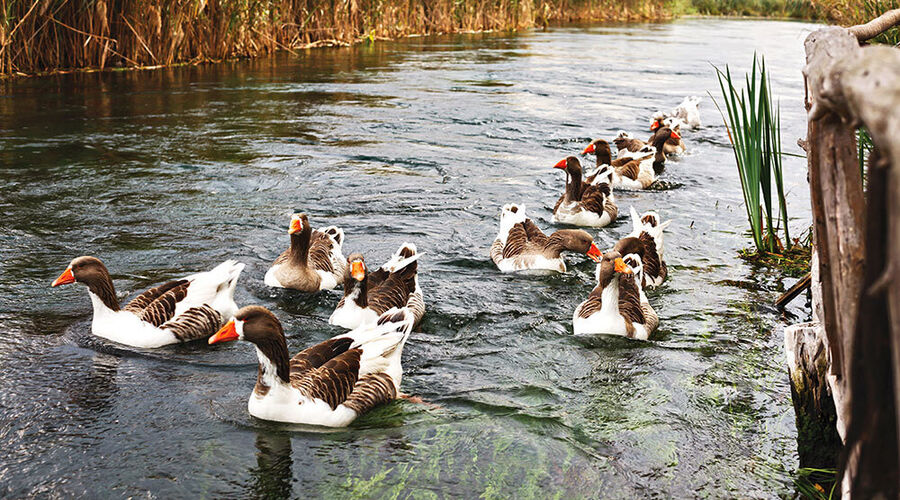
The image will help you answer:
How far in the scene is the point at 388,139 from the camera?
14.6 meters

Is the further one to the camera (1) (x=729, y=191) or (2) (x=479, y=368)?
(1) (x=729, y=191)

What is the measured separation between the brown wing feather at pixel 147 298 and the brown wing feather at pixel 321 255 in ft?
4.65

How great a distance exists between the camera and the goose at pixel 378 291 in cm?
694

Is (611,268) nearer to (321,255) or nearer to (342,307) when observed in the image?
(342,307)

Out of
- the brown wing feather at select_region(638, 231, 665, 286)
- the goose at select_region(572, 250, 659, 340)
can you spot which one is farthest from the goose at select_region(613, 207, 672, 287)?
the goose at select_region(572, 250, 659, 340)

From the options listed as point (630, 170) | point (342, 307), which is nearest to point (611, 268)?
point (342, 307)

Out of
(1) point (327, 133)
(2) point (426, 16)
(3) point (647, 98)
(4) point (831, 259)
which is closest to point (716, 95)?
(3) point (647, 98)

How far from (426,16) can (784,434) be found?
94.1 feet

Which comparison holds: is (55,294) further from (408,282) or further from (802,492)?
A: (802,492)

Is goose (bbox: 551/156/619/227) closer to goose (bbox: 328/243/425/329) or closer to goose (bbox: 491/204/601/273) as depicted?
goose (bbox: 491/204/601/273)

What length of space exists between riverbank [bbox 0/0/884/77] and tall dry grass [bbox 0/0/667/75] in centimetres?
2

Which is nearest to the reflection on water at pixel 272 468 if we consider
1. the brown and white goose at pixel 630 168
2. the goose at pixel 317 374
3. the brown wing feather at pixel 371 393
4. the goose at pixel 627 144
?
the goose at pixel 317 374

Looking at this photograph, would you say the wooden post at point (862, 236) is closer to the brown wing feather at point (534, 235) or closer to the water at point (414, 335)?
the water at point (414, 335)

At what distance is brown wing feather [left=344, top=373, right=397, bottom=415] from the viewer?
561 cm
